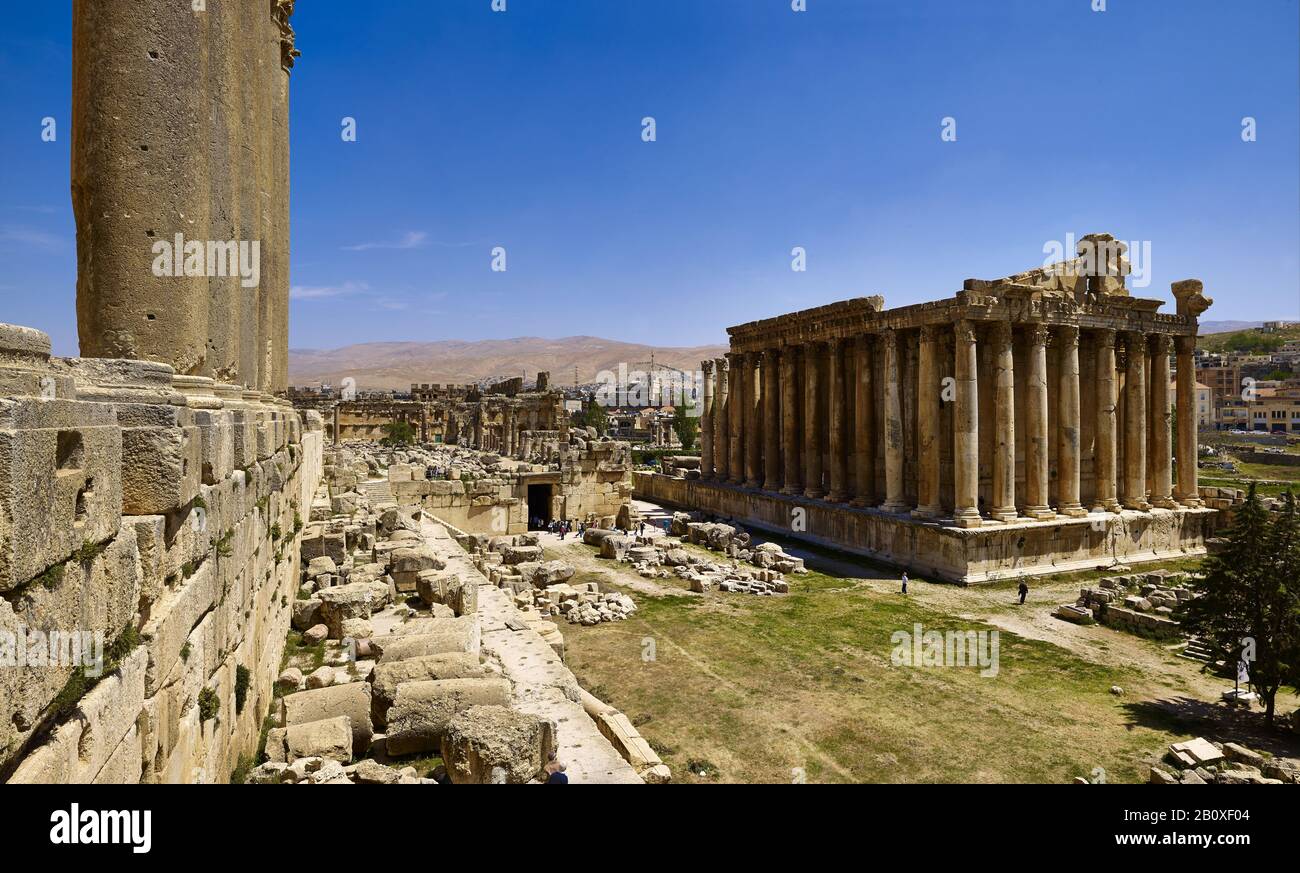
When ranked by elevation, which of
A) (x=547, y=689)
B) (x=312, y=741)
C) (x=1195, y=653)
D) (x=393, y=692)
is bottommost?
(x=1195, y=653)

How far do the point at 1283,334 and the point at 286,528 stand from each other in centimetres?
17150

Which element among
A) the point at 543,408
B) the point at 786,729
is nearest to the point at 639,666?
the point at 786,729

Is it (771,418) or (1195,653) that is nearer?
(1195,653)

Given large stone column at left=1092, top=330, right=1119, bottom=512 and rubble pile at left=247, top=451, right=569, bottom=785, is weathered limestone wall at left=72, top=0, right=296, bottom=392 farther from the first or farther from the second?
large stone column at left=1092, top=330, right=1119, bottom=512

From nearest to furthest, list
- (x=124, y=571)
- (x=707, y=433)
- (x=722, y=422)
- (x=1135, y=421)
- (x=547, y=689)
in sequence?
(x=124, y=571)
(x=547, y=689)
(x=1135, y=421)
(x=722, y=422)
(x=707, y=433)

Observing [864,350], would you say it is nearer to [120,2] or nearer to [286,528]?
[286,528]

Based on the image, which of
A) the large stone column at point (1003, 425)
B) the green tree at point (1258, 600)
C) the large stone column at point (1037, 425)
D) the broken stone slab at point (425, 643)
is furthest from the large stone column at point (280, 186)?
the large stone column at point (1037, 425)

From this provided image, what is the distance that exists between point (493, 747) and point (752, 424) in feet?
106

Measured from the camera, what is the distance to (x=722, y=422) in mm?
39656

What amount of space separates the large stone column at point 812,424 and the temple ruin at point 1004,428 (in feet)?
0.31

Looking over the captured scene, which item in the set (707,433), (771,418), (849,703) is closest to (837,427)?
(771,418)

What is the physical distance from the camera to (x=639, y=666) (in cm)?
1470

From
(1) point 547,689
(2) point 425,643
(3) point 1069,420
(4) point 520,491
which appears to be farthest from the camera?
(4) point 520,491

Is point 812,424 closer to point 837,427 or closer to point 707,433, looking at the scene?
point 837,427
